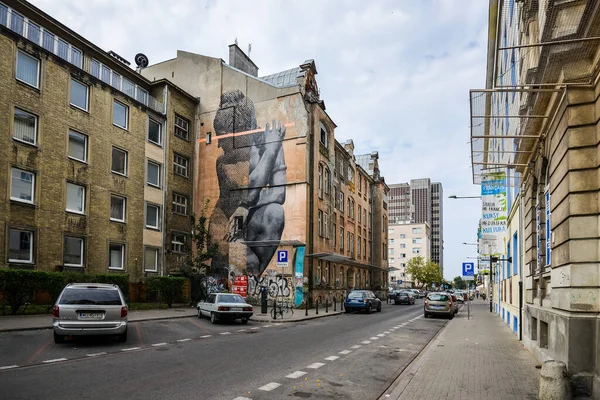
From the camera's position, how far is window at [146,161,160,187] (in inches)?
1292

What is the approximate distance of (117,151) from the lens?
2995 cm

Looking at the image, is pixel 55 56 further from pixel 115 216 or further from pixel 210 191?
pixel 210 191

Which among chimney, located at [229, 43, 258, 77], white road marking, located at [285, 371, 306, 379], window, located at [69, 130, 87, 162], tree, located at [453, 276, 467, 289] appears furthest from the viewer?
tree, located at [453, 276, 467, 289]

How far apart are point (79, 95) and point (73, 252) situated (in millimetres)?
8944

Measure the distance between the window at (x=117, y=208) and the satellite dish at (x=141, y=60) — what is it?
15.4 metres

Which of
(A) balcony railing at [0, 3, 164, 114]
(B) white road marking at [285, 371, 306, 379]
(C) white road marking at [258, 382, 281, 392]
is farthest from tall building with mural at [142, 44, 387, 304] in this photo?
(C) white road marking at [258, 382, 281, 392]

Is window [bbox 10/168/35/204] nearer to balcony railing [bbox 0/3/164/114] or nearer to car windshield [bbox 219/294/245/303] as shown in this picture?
balcony railing [bbox 0/3/164/114]

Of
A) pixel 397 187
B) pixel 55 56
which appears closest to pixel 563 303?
pixel 55 56

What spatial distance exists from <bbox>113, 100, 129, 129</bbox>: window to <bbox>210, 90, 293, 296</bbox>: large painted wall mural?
770 centimetres

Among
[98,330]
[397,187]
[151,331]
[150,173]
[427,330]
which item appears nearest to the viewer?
[98,330]

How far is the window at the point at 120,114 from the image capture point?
2998 centimetres

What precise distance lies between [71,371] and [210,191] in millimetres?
28115

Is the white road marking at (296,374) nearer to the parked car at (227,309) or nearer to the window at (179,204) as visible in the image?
the parked car at (227,309)

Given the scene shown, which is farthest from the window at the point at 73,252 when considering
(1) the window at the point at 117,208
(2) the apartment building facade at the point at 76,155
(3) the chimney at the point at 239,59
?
(3) the chimney at the point at 239,59
